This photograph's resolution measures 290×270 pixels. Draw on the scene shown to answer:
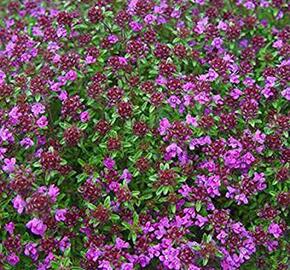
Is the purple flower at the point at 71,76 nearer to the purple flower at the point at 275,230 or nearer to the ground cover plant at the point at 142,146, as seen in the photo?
the ground cover plant at the point at 142,146

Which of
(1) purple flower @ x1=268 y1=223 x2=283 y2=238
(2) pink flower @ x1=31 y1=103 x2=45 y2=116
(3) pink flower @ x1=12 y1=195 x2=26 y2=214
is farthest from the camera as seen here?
(2) pink flower @ x1=31 y1=103 x2=45 y2=116

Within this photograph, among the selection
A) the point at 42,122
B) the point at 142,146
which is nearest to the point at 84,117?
the point at 42,122

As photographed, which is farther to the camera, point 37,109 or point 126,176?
point 37,109

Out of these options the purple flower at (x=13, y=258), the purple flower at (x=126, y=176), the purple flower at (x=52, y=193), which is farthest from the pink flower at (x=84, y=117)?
the purple flower at (x=13, y=258)

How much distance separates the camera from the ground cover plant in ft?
8.77

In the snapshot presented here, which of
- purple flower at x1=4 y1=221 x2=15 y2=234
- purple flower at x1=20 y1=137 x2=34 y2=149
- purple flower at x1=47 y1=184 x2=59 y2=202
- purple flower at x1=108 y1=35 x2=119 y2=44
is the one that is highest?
purple flower at x1=108 y1=35 x2=119 y2=44

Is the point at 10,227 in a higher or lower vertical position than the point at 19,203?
lower

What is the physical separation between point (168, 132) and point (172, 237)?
1.58 ft

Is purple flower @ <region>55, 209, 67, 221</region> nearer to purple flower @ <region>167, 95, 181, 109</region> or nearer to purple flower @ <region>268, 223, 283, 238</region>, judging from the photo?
purple flower @ <region>167, 95, 181, 109</region>

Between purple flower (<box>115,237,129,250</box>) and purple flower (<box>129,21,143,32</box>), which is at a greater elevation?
purple flower (<box>129,21,143,32</box>)

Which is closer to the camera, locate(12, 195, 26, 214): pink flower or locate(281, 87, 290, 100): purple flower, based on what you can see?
locate(12, 195, 26, 214): pink flower

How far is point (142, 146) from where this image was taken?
2855 mm

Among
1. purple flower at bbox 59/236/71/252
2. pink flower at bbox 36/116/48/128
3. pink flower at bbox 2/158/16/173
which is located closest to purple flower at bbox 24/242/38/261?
purple flower at bbox 59/236/71/252

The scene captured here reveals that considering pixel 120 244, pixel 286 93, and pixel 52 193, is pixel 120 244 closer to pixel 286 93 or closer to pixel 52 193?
pixel 52 193
